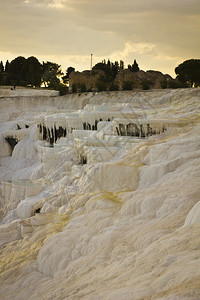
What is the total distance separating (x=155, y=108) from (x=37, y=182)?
7221mm

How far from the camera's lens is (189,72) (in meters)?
27.8

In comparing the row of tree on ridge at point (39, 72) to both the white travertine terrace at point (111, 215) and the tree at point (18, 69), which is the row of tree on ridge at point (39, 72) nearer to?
the tree at point (18, 69)

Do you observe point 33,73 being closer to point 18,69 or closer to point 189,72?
point 18,69

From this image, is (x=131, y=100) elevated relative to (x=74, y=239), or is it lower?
elevated

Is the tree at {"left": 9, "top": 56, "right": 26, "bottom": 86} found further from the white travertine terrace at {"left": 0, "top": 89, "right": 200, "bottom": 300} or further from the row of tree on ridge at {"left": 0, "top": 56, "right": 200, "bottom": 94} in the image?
the white travertine terrace at {"left": 0, "top": 89, "right": 200, "bottom": 300}

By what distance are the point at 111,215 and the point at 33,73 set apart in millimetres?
Answer: 36358

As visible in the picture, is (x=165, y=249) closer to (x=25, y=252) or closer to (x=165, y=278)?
(x=165, y=278)

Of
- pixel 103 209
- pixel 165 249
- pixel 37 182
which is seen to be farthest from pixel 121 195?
pixel 37 182

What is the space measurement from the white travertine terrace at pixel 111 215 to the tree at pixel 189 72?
30.4ft

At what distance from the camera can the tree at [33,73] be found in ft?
141

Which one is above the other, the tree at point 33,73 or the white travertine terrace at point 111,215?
the tree at point 33,73

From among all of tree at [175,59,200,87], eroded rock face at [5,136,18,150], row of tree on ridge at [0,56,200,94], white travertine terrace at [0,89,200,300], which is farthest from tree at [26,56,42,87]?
white travertine terrace at [0,89,200,300]

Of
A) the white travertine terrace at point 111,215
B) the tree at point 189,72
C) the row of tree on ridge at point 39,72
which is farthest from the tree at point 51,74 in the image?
the white travertine terrace at point 111,215

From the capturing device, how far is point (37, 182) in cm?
1479
